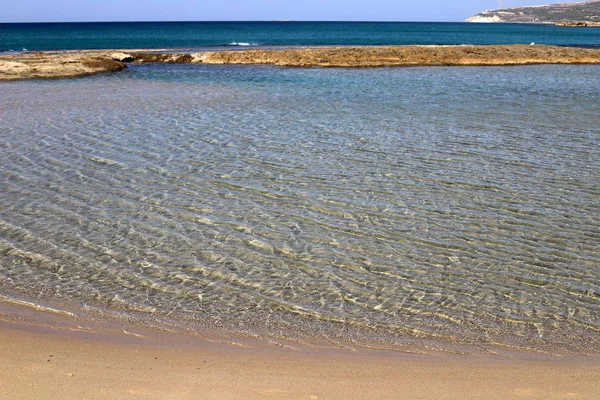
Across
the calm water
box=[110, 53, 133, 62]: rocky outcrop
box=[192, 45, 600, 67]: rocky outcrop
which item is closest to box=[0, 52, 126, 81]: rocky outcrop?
box=[110, 53, 133, 62]: rocky outcrop

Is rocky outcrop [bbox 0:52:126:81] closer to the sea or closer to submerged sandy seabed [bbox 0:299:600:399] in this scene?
the sea

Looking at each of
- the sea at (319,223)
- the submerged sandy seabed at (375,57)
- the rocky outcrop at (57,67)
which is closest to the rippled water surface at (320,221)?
the sea at (319,223)

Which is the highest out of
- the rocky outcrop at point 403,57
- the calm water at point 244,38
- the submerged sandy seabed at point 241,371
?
the calm water at point 244,38

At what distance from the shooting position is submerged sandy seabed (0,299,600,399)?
4949 millimetres

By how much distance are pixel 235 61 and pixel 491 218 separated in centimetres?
3076

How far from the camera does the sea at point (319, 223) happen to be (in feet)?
21.0

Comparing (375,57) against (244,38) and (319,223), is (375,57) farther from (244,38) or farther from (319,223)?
(244,38)

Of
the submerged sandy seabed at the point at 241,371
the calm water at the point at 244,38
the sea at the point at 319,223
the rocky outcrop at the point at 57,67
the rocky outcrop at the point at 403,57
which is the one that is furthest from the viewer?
the calm water at the point at 244,38

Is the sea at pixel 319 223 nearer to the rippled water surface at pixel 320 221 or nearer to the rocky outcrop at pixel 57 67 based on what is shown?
the rippled water surface at pixel 320 221

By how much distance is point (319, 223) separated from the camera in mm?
8906

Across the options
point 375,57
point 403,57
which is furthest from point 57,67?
point 403,57

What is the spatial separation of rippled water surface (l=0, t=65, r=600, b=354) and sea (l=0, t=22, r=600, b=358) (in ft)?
0.10

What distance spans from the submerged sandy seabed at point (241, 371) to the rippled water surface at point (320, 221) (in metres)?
0.36

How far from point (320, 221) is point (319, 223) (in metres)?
0.08
